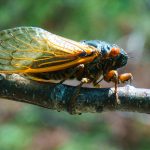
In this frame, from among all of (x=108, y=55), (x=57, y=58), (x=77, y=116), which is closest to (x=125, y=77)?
(x=108, y=55)

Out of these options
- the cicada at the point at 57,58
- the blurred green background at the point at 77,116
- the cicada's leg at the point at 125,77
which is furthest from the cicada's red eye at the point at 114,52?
the blurred green background at the point at 77,116

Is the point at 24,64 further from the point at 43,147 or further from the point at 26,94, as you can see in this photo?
the point at 43,147

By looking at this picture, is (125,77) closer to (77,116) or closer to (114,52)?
(114,52)

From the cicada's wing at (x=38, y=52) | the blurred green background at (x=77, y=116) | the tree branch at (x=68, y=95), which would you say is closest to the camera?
the tree branch at (x=68, y=95)

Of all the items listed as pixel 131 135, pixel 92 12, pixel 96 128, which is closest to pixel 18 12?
pixel 92 12

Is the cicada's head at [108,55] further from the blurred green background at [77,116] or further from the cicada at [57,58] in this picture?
the blurred green background at [77,116]
